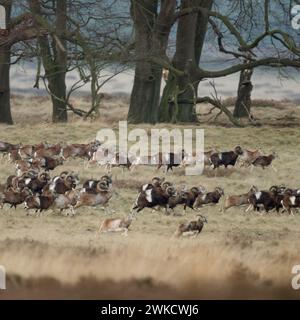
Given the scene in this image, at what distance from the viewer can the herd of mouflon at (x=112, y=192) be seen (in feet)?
23.3

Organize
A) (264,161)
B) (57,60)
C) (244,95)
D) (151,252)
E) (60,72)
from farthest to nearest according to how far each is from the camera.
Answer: (244,95)
(57,60)
(60,72)
(264,161)
(151,252)

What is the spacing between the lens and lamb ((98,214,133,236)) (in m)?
6.85

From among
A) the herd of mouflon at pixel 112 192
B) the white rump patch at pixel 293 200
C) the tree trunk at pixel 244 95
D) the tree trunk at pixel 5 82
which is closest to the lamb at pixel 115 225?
the herd of mouflon at pixel 112 192

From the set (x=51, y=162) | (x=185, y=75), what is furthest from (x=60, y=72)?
(x=51, y=162)

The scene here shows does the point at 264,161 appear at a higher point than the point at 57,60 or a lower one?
lower

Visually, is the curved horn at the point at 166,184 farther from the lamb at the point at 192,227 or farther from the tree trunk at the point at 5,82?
the tree trunk at the point at 5,82

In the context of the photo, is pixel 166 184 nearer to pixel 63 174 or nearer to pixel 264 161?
pixel 63 174

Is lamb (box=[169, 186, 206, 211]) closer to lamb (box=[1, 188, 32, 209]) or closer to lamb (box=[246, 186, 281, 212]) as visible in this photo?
lamb (box=[246, 186, 281, 212])

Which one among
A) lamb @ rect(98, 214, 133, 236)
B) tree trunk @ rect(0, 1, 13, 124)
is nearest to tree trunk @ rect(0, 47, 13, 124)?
tree trunk @ rect(0, 1, 13, 124)

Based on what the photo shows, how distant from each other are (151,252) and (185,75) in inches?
146

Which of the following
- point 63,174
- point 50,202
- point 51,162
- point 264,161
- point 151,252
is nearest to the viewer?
point 151,252

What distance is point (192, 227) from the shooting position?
6914 millimetres
